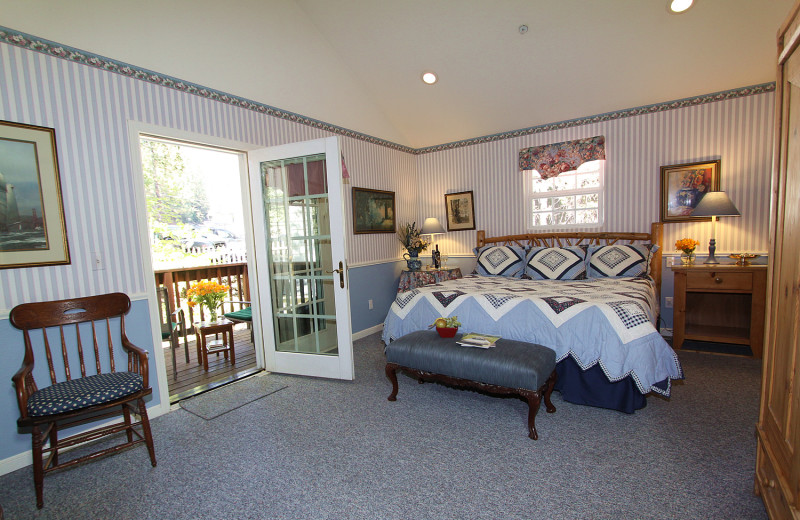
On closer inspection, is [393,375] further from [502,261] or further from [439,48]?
[439,48]

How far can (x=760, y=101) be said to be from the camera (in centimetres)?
375

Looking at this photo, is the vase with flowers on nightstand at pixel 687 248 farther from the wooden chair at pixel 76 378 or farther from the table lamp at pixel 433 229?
the wooden chair at pixel 76 378

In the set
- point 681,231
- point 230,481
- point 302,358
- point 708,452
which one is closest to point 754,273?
point 681,231

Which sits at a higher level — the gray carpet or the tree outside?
the tree outside

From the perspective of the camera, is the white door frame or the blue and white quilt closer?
the blue and white quilt

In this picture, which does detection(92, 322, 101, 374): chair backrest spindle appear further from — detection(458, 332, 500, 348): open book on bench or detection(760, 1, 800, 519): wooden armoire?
detection(760, 1, 800, 519): wooden armoire

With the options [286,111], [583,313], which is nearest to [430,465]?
[583,313]

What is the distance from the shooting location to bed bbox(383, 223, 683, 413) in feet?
8.29

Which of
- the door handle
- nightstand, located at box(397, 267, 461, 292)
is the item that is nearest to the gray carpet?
the door handle

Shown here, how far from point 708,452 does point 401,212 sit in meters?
4.30

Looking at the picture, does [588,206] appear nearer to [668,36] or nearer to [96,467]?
[668,36]

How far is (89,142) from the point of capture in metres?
2.57

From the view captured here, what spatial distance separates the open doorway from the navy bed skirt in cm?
310

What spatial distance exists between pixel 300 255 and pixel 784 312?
126 inches
